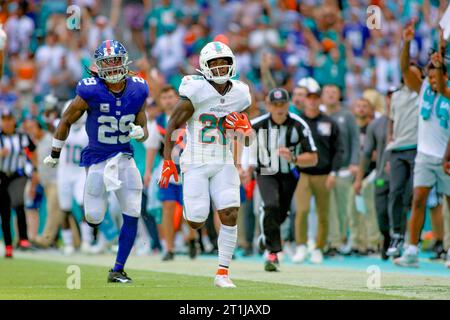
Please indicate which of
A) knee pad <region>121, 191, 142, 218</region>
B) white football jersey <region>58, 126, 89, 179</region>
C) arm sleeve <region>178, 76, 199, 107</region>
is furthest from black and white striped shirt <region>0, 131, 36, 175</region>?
arm sleeve <region>178, 76, 199, 107</region>

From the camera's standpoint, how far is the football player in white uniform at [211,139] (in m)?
9.25

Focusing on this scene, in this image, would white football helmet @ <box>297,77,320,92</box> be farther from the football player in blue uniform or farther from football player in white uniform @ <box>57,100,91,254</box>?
the football player in blue uniform

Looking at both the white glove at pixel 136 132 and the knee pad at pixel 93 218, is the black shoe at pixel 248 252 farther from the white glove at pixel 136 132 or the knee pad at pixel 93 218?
the white glove at pixel 136 132

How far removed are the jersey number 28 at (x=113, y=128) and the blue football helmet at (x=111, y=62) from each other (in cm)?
37

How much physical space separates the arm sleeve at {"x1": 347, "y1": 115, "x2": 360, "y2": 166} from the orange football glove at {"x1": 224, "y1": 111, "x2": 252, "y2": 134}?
19.9 ft

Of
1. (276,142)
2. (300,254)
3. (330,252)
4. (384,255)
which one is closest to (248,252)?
(330,252)

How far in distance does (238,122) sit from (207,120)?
0.30m

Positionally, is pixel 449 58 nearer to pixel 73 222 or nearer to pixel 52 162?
pixel 52 162

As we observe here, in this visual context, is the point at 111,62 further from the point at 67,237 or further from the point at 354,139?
the point at 67,237

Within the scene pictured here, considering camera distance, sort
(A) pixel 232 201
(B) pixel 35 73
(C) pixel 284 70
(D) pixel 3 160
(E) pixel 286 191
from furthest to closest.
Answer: (B) pixel 35 73
(C) pixel 284 70
(D) pixel 3 160
(E) pixel 286 191
(A) pixel 232 201

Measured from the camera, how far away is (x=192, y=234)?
14.4 metres

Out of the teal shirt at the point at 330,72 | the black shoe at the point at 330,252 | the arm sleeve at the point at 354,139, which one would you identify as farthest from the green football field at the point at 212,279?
the teal shirt at the point at 330,72
